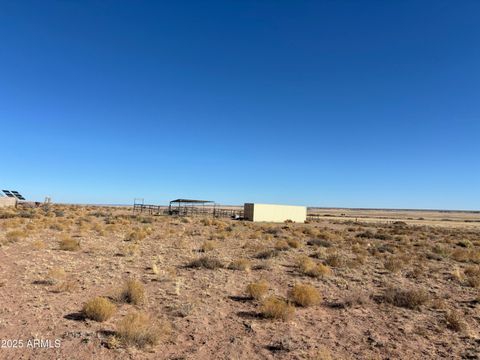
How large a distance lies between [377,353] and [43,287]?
838cm

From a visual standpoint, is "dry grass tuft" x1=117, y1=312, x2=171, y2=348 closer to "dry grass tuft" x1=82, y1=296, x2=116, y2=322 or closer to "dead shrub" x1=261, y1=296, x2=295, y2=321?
"dry grass tuft" x1=82, y1=296, x2=116, y2=322

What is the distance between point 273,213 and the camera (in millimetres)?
55812

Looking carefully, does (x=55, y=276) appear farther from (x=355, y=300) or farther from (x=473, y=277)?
(x=473, y=277)

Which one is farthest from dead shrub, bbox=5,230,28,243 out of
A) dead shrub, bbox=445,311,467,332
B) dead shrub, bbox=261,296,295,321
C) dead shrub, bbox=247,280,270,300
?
dead shrub, bbox=445,311,467,332

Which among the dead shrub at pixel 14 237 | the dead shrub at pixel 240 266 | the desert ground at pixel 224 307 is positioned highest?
the dead shrub at pixel 14 237

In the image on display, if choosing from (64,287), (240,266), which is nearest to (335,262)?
(240,266)

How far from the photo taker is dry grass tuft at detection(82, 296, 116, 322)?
7773 mm

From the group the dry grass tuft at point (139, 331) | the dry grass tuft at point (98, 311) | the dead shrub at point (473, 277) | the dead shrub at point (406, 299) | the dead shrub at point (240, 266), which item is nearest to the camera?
the dry grass tuft at point (139, 331)

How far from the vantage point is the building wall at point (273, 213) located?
174ft

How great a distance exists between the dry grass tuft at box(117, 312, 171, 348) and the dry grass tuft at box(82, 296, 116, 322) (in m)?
0.49

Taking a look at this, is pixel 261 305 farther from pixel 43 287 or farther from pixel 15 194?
pixel 15 194

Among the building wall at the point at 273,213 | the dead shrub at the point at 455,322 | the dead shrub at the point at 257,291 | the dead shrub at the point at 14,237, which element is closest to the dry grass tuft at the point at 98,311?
the dead shrub at the point at 257,291

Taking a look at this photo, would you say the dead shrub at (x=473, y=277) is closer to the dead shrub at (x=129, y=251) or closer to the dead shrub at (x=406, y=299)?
the dead shrub at (x=406, y=299)

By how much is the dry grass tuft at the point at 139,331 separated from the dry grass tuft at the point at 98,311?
49cm
